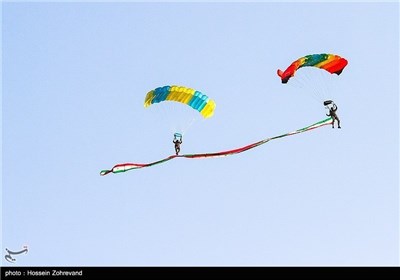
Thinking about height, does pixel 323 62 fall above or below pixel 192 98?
above

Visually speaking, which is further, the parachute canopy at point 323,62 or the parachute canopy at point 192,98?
the parachute canopy at point 192,98

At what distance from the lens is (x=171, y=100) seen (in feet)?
96.0

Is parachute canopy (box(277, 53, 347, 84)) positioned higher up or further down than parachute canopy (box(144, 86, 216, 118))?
higher up

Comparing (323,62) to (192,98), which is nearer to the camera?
(323,62)

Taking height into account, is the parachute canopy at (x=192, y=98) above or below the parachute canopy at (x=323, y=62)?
below

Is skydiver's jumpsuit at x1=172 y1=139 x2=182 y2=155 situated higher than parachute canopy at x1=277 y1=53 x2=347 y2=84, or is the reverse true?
parachute canopy at x1=277 y1=53 x2=347 y2=84

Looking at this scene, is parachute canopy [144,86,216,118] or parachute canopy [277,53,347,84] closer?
parachute canopy [277,53,347,84]

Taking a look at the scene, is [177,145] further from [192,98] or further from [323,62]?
[323,62]

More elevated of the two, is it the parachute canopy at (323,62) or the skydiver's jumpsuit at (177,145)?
the parachute canopy at (323,62)
